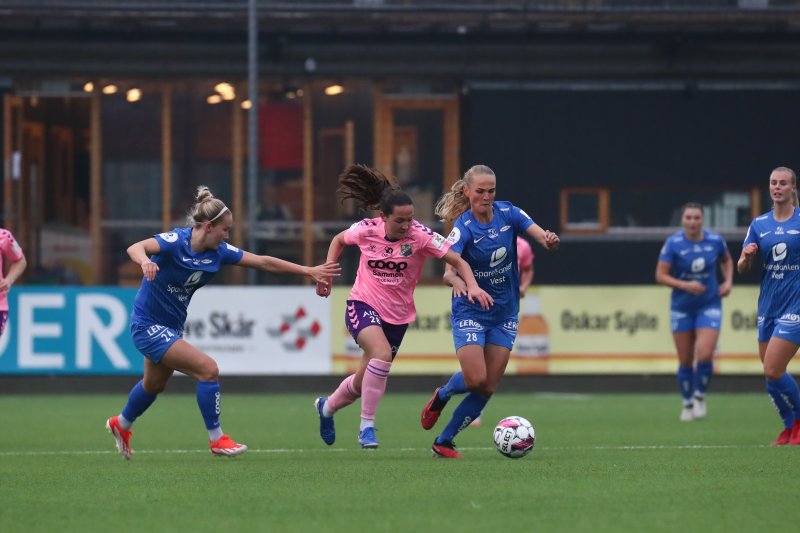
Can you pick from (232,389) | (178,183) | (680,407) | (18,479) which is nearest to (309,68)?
(178,183)

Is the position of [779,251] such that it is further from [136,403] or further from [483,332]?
[136,403]

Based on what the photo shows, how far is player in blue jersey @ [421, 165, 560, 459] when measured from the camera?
10359 mm

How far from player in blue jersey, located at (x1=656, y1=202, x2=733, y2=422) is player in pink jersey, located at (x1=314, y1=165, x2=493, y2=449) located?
16.0 feet

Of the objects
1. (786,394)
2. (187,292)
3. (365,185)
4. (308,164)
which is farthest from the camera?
(308,164)

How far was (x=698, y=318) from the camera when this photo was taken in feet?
49.9

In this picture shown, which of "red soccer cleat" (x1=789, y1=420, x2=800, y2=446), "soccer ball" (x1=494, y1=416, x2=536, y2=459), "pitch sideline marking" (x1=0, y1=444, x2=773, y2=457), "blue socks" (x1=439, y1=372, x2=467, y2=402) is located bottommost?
"pitch sideline marking" (x1=0, y1=444, x2=773, y2=457)

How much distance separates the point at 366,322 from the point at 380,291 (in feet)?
0.83

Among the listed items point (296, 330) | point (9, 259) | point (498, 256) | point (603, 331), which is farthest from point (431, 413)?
point (603, 331)

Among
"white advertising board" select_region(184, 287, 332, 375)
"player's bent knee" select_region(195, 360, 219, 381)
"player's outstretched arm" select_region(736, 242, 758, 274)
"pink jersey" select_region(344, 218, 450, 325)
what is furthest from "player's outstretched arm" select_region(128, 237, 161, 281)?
"white advertising board" select_region(184, 287, 332, 375)

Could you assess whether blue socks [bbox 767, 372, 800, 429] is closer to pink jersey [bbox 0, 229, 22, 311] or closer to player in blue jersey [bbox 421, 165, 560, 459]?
player in blue jersey [bbox 421, 165, 560, 459]

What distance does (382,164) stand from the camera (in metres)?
24.9

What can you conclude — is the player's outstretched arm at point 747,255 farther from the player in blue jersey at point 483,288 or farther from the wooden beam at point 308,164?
the wooden beam at point 308,164

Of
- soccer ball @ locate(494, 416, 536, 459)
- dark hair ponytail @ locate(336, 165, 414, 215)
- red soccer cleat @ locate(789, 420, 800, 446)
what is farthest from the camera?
red soccer cleat @ locate(789, 420, 800, 446)

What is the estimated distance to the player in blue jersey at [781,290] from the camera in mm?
11414
